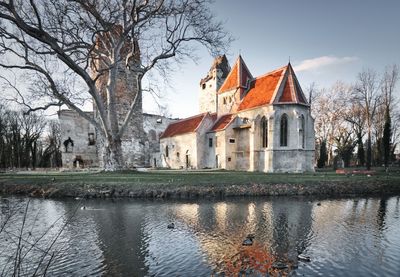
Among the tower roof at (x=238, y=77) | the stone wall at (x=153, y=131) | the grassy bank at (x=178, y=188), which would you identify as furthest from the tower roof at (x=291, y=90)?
the stone wall at (x=153, y=131)

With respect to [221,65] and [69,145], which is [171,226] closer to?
[69,145]

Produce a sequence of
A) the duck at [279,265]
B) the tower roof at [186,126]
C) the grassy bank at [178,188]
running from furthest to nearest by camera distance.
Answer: the tower roof at [186,126] → the grassy bank at [178,188] → the duck at [279,265]

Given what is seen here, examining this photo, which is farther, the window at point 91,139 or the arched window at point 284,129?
the window at point 91,139

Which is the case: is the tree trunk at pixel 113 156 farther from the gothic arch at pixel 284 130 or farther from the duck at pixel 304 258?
the duck at pixel 304 258

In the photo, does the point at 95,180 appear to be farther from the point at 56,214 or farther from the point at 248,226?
the point at 248,226

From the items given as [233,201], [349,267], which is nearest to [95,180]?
[233,201]

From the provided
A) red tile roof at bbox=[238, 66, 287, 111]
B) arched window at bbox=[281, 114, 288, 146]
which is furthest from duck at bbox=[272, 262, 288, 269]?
red tile roof at bbox=[238, 66, 287, 111]

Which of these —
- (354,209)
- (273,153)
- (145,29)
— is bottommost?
(354,209)

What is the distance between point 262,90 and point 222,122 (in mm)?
6881

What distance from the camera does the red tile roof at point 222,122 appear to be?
3469cm

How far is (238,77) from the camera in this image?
36.2m

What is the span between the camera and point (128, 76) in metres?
36.9

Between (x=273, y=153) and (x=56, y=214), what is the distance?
916 inches

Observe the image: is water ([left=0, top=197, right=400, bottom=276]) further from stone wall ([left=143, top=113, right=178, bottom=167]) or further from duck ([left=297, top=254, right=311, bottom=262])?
stone wall ([left=143, top=113, right=178, bottom=167])
